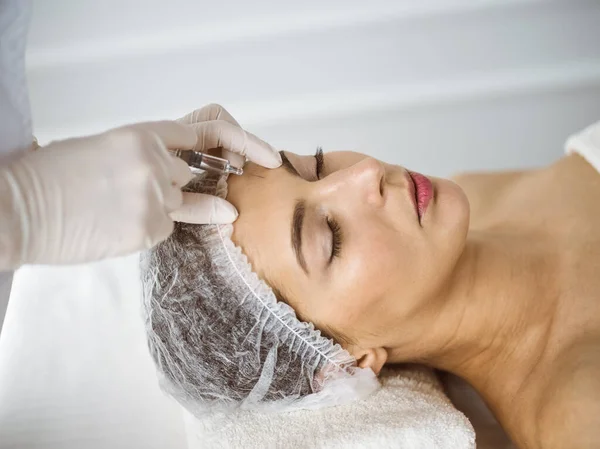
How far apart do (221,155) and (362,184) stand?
32 cm

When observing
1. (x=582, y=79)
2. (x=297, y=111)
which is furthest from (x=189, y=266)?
(x=582, y=79)

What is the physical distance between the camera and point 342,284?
128cm

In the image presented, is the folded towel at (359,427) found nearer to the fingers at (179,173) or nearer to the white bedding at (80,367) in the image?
the white bedding at (80,367)

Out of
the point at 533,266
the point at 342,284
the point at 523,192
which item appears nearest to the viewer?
the point at 342,284

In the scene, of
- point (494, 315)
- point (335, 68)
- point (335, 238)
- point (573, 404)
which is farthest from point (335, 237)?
point (335, 68)

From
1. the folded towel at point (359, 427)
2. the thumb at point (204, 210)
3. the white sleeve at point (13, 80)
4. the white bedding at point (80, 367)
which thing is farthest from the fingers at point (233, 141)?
the white bedding at point (80, 367)

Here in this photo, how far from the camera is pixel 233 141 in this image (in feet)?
4.36

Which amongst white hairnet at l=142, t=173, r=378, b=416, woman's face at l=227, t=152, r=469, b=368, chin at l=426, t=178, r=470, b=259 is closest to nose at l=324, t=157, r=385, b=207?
woman's face at l=227, t=152, r=469, b=368

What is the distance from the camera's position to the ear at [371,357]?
1.40 m

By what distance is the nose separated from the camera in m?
1.29

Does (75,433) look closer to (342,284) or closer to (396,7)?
(342,284)

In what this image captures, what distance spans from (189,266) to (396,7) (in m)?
1.17

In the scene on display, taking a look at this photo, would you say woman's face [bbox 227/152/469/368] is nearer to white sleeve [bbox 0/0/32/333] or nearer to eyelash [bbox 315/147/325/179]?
eyelash [bbox 315/147/325/179]

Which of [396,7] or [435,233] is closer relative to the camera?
[435,233]
